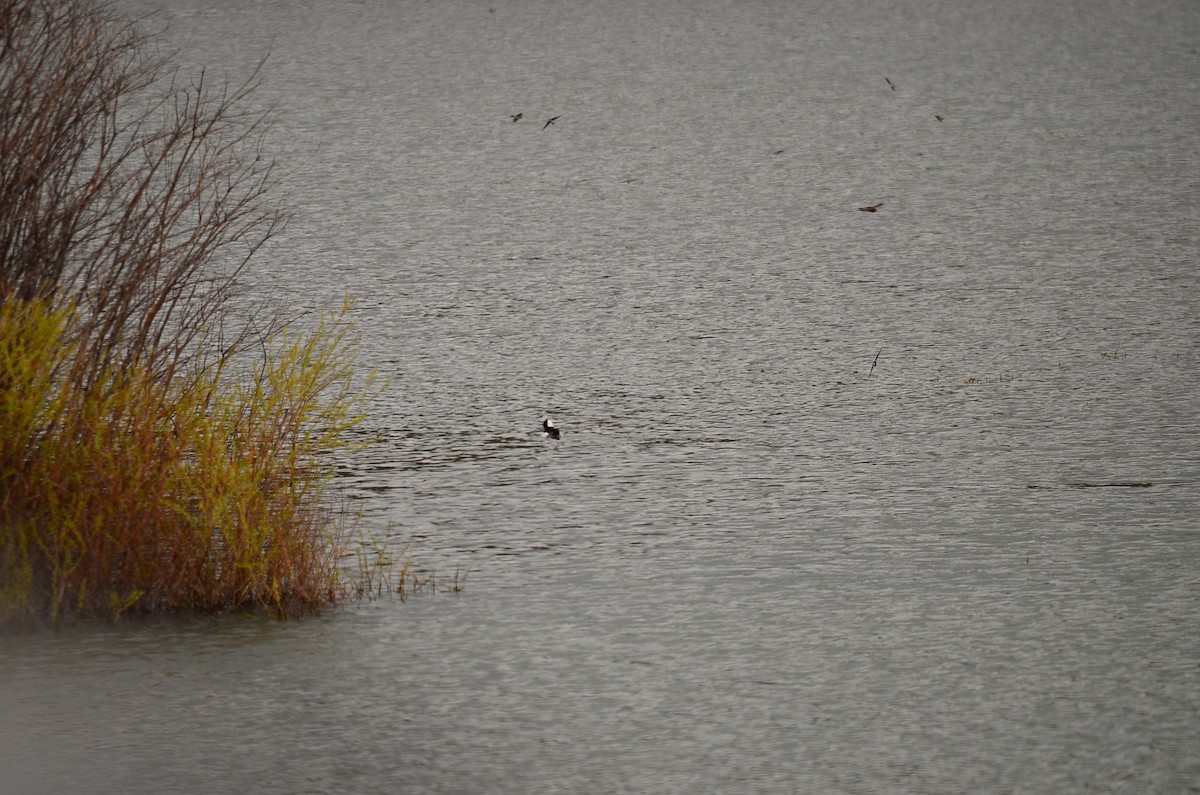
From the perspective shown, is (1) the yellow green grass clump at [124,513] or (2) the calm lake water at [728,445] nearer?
(2) the calm lake water at [728,445]

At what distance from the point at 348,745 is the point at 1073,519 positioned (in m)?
1.60

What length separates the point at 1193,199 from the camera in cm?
605

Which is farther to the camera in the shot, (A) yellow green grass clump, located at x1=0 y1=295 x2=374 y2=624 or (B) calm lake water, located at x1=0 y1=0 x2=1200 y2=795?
(A) yellow green grass clump, located at x1=0 y1=295 x2=374 y2=624

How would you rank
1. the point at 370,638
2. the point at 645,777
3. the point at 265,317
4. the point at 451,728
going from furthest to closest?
the point at 265,317
the point at 370,638
the point at 451,728
the point at 645,777

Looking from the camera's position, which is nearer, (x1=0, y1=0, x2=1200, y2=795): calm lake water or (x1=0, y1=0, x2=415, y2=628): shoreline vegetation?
(x1=0, y1=0, x2=1200, y2=795): calm lake water

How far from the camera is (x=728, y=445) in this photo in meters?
3.93

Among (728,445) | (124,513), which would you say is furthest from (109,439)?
(728,445)

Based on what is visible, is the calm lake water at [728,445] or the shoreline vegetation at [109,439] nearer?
the calm lake water at [728,445]

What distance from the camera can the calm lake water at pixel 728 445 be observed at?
8.21 feet

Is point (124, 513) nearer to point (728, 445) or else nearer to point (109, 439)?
point (109, 439)

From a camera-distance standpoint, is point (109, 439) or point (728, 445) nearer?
point (109, 439)

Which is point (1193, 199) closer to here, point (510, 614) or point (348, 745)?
point (510, 614)

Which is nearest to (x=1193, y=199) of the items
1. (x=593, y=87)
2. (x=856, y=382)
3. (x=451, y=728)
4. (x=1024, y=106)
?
(x=1024, y=106)

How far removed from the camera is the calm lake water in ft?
8.21
